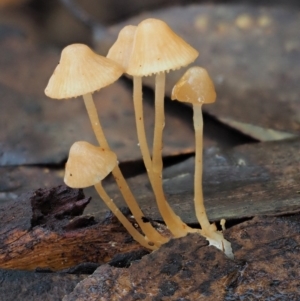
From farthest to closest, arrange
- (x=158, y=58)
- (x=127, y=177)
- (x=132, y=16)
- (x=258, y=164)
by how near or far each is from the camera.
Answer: (x=132, y=16) → (x=127, y=177) → (x=258, y=164) → (x=158, y=58)

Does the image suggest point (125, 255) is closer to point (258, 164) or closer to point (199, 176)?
point (199, 176)

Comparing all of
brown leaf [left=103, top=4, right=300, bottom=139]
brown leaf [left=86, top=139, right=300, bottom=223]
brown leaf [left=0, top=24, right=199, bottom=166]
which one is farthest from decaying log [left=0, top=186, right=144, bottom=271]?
brown leaf [left=103, top=4, right=300, bottom=139]

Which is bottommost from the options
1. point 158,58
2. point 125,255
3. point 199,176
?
point 125,255

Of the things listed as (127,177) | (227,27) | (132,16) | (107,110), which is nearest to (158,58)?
(127,177)

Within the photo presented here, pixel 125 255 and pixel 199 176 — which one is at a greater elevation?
pixel 199 176

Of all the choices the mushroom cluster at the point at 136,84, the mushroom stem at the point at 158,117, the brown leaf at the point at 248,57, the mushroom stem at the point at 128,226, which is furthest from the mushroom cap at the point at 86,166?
the brown leaf at the point at 248,57

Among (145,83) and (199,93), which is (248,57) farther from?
(199,93)

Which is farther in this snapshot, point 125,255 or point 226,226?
point 226,226

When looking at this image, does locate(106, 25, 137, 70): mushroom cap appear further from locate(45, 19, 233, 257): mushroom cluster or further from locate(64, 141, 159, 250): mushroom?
locate(64, 141, 159, 250): mushroom
